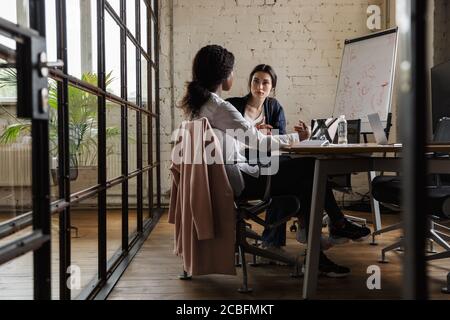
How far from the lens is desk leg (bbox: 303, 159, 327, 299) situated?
2.08 meters

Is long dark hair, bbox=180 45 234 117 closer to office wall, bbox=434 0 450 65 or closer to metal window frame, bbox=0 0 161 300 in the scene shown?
metal window frame, bbox=0 0 161 300

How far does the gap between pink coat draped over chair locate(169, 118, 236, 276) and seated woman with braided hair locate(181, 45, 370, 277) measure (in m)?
0.16

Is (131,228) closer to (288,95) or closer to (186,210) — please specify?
(186,210)

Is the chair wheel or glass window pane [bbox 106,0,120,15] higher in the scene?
glass window pane [bbox 106,0,120,15]

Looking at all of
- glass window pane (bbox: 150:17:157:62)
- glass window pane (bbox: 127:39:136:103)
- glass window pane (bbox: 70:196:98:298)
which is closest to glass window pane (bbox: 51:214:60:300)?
glass window pane (bbox: 70:196:98:298)

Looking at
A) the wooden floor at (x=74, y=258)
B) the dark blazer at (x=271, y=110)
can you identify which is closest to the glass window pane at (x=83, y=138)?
the wooden floor at (x=74, y=258)

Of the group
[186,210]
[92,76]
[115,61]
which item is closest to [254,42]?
[115,61]

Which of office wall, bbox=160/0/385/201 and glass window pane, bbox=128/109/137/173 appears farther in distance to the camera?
office wall, bbox=160/0/385/201

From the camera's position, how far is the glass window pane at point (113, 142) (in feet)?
9.75

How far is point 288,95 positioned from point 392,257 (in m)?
2.37

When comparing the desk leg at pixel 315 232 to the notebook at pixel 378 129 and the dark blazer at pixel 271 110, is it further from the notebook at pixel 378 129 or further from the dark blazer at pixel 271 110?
the dark blazer at pixel 271 110
